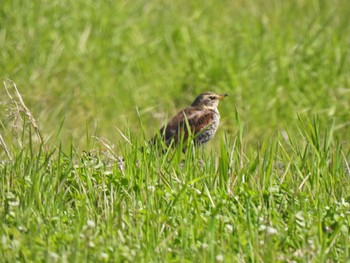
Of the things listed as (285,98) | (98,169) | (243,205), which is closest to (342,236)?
(243,205)

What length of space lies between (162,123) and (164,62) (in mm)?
2024

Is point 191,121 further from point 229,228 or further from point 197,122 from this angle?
point 229,228

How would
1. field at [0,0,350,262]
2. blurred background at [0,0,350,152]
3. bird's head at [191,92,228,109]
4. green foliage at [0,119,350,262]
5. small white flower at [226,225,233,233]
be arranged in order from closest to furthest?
green foliage at [0,119,350,262] → field at [0,0,350,262] → small white flower at [226,225,233,233] → bird's head at [191,92,228,109] → blurred background at [0,0,350,152]

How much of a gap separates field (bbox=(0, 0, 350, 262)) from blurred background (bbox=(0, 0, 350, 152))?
0.02 metres

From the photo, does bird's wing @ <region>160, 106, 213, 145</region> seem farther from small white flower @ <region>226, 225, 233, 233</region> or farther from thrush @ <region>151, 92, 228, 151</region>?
small white flower @ <region>226, 225, 233, 233</region>

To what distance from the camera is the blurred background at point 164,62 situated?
34.6ft

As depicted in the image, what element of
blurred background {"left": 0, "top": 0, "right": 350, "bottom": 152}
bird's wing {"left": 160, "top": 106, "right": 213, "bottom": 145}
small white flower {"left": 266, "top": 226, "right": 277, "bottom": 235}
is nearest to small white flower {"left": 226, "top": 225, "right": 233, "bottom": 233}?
small white flower {"left": 266, "top": 226, "right": 277, "bottom": 235}

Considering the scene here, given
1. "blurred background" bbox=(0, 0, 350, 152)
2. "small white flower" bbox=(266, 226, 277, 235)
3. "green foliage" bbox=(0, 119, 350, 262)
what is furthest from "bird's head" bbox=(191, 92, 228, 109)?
"small white flower" bbox=(266, 226, 277, 235)

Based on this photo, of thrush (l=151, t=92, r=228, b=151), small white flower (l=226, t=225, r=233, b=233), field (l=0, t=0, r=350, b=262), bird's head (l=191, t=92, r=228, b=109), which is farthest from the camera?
bird's head (l=191, t=92, r=228, b=109)

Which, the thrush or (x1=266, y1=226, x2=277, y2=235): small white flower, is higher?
(x1=266, y1=226, x2=277, y2=235): small white flower

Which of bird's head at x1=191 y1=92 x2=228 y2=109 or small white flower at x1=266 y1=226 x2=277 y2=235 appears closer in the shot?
small white flower at x1=266 y1=226 x2=277 y2=235

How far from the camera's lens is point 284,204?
593cm

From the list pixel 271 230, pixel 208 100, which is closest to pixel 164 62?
pixel 208 100

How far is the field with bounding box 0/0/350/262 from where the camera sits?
5371mm
